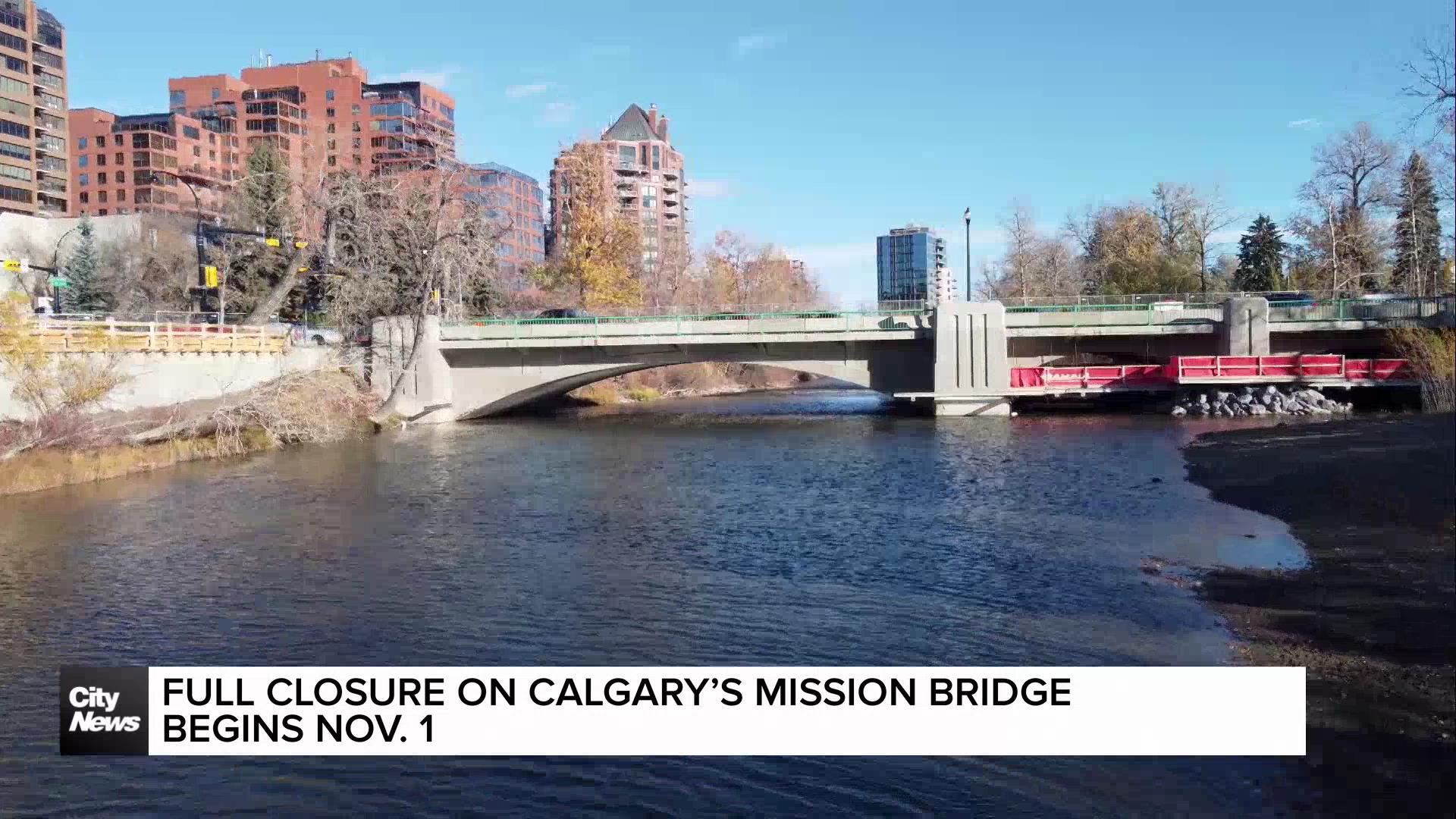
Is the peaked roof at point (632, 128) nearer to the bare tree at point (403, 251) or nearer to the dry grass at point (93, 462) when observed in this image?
the bare tree at point (403, 251)

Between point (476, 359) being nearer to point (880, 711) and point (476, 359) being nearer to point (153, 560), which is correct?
point (153, 560)

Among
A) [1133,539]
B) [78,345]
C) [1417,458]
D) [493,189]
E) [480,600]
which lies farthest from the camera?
[493,189]

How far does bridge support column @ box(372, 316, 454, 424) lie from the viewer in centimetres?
5297

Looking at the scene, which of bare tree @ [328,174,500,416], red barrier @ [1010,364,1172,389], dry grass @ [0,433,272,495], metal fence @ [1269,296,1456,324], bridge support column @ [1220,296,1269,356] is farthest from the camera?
bare tree @ [328,174,500,416]

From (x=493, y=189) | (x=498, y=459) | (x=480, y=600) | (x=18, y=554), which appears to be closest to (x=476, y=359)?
(x=493, y=189)

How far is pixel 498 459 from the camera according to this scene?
36.8 m

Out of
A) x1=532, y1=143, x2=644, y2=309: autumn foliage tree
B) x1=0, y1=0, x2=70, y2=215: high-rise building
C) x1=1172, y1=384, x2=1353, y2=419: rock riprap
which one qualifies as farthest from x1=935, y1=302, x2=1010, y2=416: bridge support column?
x1=0, y1=0, x2=70, y2=215: high-rise building

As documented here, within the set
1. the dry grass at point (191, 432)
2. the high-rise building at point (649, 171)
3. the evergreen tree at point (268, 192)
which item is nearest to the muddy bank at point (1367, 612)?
the dry grass at point (191, 432)

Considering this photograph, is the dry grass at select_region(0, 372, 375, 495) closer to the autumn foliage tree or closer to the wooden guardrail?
the wooden guardrail

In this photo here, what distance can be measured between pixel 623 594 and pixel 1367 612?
976 centimetres

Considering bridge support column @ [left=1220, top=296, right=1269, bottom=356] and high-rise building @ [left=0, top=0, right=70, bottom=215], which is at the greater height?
high-rise building @ [left=0, top=0, right=70, bottom=215]

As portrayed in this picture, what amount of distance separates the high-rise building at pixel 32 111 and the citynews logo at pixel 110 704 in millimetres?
97189

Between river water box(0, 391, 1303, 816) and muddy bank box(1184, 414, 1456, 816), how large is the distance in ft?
2.09

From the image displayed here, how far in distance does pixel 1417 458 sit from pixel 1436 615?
1188 cm
